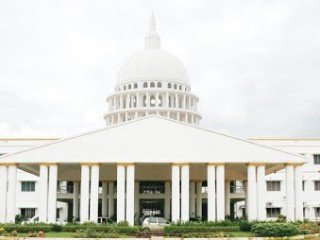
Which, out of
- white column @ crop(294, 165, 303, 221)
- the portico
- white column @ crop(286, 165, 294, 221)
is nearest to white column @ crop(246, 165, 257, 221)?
the portico

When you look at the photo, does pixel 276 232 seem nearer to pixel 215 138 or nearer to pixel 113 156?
pixel 215 138

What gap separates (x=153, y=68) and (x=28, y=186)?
72.9ft

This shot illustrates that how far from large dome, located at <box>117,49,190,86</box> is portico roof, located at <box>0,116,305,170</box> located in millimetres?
25692

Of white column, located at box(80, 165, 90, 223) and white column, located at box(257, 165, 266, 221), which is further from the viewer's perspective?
white column, located at box(257, 165, 266, 221)

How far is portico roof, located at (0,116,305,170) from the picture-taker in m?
43.6

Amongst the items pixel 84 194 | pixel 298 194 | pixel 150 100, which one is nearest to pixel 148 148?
pixel 84 194

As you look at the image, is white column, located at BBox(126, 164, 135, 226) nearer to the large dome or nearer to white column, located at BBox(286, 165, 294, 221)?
white column, located at BBox(286, 165, 294, 221)

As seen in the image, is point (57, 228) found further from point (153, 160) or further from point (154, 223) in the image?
point (153, 160)

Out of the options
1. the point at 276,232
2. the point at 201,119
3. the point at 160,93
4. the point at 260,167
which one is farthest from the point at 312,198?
the point at 276,232

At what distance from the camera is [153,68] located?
69.8 m

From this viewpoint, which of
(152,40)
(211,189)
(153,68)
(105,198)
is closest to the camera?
(211,189)

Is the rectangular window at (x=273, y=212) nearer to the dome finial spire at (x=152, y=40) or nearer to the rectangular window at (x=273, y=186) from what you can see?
Answer: the rectangular window at (x=273, y=186)

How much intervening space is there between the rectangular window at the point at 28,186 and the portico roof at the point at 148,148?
2843cm

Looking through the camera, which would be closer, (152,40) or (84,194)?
(84,194)
